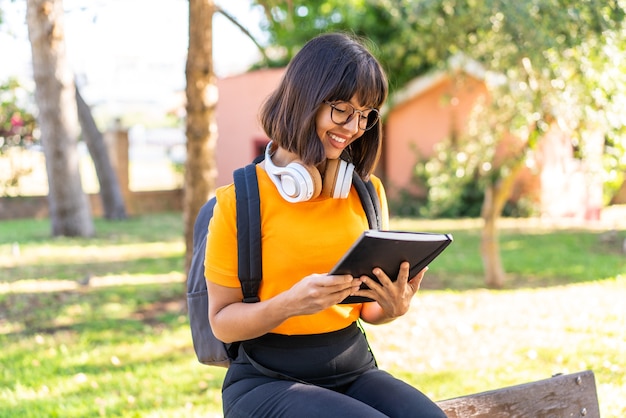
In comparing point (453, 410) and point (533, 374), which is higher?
point (453, 410)

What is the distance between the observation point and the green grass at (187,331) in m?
5.11

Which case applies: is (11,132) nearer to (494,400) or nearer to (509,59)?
(509,59)

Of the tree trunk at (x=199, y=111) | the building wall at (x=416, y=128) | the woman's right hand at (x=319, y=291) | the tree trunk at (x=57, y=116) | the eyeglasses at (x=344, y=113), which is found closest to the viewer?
the woman's right hand at (x=319, y=291)

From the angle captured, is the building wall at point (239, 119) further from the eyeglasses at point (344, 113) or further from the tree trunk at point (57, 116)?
the eyeglasses at point (344, 113)

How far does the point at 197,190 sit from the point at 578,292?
4248 millimetres

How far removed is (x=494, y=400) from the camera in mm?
3010

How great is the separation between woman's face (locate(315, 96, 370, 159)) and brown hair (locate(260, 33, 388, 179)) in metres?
0.03

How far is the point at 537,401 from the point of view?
3119mm

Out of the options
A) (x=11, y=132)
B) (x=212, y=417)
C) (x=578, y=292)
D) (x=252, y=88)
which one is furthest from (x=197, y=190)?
(x=252, y=88)

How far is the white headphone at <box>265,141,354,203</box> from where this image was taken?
2.46 m

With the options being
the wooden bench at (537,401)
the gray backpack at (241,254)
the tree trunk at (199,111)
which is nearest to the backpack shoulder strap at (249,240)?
the gray backpack at (241,254)

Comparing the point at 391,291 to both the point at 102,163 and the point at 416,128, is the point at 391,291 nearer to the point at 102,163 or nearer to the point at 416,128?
the point at 102,163

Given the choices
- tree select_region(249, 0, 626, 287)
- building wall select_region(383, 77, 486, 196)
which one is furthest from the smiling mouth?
building wall select_region(383, 77, 486, 196)

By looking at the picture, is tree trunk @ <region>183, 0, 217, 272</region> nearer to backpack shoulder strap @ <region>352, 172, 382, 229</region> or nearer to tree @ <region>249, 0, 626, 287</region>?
tree @ <region>249, 0, 626, 287</region>
